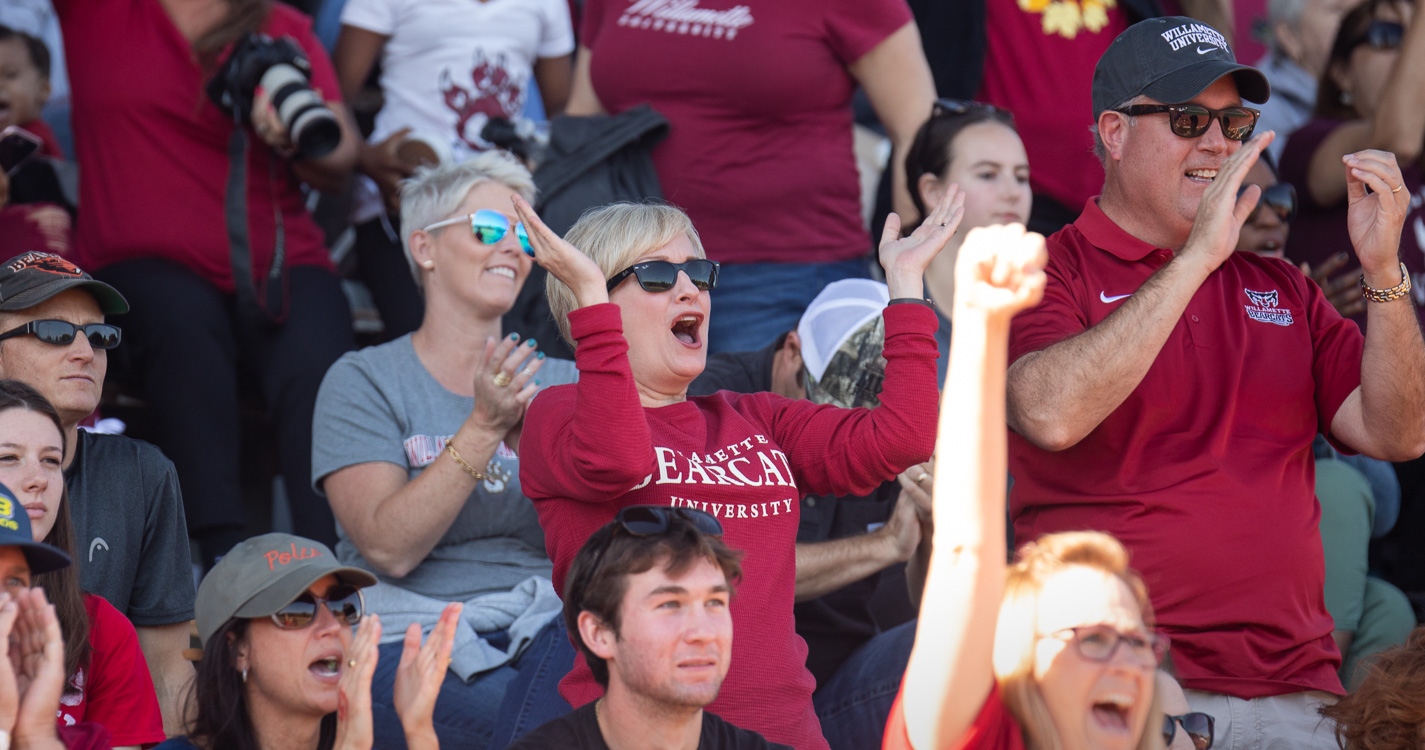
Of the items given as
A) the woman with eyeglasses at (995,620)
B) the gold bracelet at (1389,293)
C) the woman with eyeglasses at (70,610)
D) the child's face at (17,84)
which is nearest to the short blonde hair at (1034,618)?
the woman with eyeglasses at (995,620)

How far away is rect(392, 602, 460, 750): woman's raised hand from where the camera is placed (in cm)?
252

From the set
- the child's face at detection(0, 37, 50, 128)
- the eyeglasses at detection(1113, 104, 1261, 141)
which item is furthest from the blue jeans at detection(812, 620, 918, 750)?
the child's face at detection(0, 37, 50, 128)

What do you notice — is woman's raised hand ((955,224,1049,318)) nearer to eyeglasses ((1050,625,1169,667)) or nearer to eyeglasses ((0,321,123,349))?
eyeglasses ((1050,625,1169,667))

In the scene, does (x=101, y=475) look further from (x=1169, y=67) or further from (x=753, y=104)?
(x=1169, y=67)

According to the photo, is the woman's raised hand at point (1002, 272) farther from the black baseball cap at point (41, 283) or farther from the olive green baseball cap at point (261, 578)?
the black baseball cap at point (41, 283)

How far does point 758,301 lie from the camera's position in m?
4.43

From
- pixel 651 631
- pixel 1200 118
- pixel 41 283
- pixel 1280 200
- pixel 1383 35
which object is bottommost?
pixel 651 631

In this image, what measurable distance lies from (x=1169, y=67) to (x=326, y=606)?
207 cm

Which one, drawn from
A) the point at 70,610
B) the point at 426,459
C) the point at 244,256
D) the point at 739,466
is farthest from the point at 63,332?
the point at 739,466

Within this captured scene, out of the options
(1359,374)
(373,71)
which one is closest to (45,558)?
(1359,374)

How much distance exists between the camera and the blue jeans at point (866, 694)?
333cm

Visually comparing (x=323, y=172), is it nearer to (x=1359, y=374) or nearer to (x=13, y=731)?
(x=13, y=731)

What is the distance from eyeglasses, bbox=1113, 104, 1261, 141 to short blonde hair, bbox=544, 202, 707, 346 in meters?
1.02

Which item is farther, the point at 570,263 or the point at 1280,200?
the point at 1280,200
